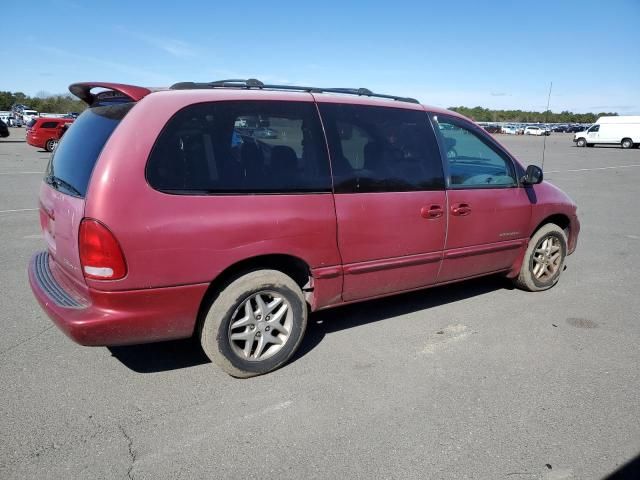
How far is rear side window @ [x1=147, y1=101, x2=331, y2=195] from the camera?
2.96m

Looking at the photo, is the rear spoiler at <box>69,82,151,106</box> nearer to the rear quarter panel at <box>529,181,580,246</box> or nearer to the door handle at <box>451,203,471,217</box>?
the door handle at <box>451,203,471,217</box>

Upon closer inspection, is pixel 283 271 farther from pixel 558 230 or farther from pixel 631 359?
pixel 558 230

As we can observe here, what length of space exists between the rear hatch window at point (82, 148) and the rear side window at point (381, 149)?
1395 millimetres

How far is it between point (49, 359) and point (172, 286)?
1.28 m

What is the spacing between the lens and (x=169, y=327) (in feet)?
10.1

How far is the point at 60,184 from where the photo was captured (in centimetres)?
325

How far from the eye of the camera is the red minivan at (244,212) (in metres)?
2.86

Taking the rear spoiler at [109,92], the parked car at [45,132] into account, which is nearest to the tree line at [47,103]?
the parked car at [45,132]

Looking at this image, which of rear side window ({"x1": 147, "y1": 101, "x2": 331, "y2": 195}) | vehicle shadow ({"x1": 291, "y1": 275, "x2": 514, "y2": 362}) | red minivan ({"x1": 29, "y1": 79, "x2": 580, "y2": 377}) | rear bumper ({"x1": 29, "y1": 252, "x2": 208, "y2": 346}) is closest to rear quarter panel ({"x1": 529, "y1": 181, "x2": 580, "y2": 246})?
red minivan ({"x1": 29, "y1": 79, "x2": 580, "y2": 377})

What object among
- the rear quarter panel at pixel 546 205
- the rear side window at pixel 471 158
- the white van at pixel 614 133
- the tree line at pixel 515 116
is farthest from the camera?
the tree line at pixel 515 116

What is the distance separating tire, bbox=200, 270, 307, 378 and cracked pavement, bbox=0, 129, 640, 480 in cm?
14

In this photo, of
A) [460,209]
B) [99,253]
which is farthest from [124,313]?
[460,209]

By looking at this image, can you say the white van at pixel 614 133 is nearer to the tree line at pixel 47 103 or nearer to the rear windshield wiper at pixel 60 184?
the rear windshield wiper at pixel 60 184

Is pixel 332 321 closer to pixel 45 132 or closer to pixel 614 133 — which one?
pixel 45 132
